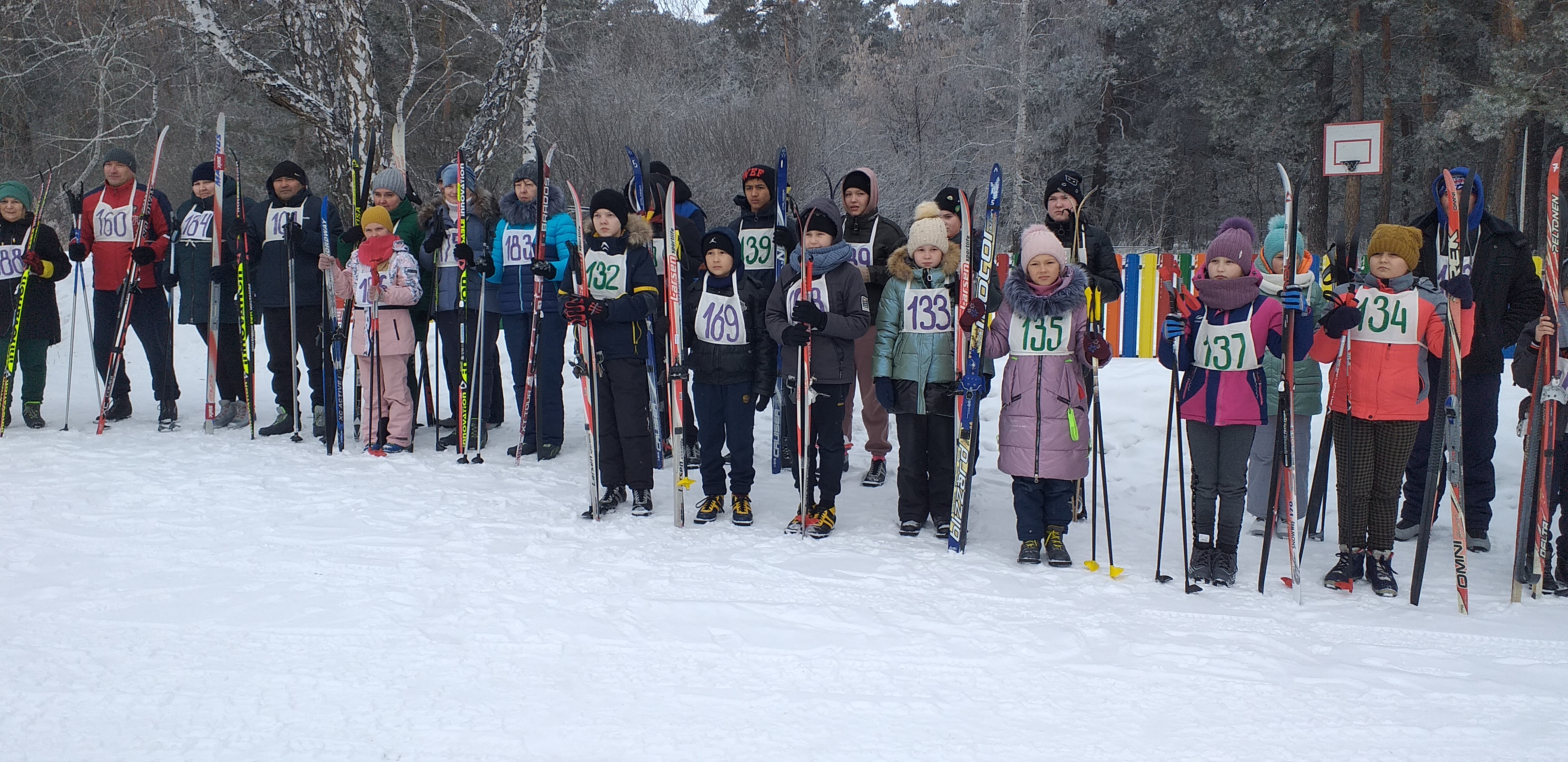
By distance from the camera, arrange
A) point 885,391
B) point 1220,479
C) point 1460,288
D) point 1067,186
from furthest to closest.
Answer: point 1067,186
point 885,391
point 1220,479
point 1460,288

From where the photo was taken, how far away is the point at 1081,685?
3371 mm

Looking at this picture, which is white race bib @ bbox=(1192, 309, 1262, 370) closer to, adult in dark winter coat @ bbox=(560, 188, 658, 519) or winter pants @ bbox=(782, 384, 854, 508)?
winter pants @ bbox=(782, 384, 854, 508)

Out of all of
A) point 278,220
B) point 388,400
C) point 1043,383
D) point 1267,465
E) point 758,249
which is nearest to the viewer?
point 1043,383

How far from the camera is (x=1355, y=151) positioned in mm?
7707

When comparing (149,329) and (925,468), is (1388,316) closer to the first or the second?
(925,468)

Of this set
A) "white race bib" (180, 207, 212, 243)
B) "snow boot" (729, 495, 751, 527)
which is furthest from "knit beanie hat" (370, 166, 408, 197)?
"snow boot" (729, 495, 751, 527)

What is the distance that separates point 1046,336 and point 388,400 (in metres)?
4.21

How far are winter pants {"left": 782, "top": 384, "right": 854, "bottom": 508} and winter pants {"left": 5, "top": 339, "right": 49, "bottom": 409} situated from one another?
5425 mm

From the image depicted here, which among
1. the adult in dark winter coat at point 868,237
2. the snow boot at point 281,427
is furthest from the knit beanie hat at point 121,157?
the adult in dark winter coat at point 868,237

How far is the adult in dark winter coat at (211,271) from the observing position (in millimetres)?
7152

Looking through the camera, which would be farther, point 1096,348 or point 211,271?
point 211,271

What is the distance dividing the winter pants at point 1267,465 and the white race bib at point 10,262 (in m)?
7.65

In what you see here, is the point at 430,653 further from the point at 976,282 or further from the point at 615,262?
the point at 976,282

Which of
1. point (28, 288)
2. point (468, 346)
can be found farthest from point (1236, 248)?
point (28, 288)
